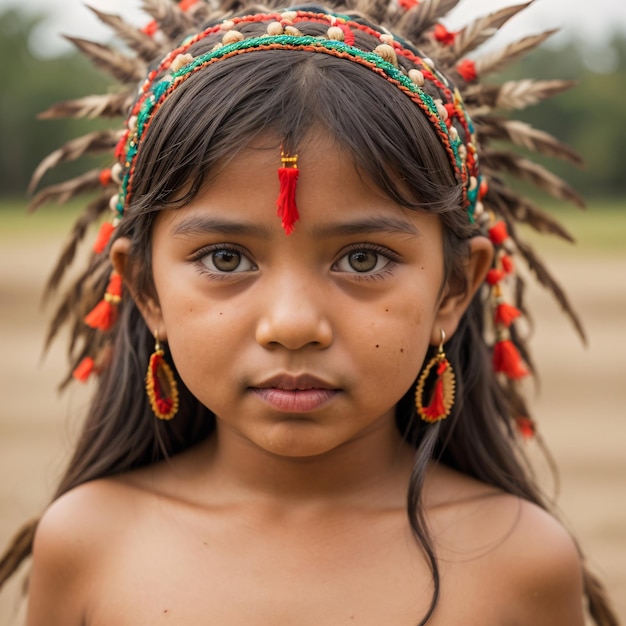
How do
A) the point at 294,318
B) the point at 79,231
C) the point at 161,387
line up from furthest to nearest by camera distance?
the point at 79,231 < the point at 161,387 < the point at 294,318

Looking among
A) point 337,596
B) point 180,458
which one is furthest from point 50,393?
point 337,596

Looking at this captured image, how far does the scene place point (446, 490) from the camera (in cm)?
246

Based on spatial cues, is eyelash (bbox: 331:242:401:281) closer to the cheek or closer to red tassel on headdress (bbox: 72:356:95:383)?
the cheek

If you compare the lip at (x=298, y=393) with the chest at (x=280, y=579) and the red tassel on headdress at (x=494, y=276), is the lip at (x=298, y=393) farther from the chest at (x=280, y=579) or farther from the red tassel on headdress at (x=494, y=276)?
the red tassel on headdress at (x=494, y=276)

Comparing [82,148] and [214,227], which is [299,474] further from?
[82,148]

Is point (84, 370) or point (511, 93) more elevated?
point (511, 93)

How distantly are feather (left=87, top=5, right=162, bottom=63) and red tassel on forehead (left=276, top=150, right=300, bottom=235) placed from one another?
87 centimetres

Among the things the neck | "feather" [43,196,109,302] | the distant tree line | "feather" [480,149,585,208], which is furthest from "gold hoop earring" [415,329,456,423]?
the distant tree line

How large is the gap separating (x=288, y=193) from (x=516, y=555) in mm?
969

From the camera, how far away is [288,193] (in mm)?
2021

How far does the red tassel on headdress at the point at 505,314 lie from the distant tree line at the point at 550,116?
26.2 meters

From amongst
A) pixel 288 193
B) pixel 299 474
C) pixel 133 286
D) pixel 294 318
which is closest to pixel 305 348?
pixel 294 318

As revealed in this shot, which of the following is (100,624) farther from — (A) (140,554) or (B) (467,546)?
(B) (467,546)

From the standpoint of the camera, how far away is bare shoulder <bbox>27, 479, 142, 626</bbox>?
2412 millimetres
